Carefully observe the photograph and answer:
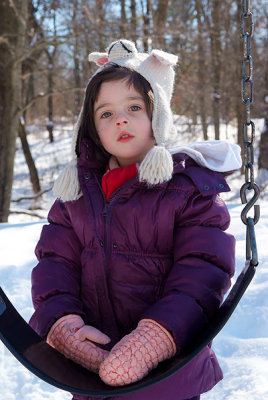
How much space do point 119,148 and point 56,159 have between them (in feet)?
44.1

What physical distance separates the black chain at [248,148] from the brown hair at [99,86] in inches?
11.1

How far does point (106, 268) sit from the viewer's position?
132 centimetres

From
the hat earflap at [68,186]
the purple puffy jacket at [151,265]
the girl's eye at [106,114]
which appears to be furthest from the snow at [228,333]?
the girl's eye at [106,114]

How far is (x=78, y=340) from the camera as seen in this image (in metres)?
1.25

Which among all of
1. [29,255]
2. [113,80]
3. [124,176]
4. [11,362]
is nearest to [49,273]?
[124,176]

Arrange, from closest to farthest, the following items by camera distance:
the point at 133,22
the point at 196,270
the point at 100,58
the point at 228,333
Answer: the point at 196,270 → the point at 100,58 → the point at 228,333 → the point at 133,22

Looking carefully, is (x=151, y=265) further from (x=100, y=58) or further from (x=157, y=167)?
(x=100, y=58)

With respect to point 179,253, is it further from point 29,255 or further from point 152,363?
point 29,255

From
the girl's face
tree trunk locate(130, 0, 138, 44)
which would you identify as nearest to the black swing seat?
the girl's face

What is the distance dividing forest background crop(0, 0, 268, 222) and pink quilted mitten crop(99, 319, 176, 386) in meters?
5.24

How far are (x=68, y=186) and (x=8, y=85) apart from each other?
5.32 m

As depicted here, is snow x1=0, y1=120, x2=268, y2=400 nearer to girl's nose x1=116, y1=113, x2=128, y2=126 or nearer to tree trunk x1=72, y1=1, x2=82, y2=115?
girl's nose x1=116, y1=113, x2=128, y2=126

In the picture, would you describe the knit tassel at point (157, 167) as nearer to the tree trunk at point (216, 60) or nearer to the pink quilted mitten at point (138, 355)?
the pink quilted mitten at point (138, 355)

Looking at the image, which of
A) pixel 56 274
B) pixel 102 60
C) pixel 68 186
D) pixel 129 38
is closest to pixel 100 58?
pixel 102 60
